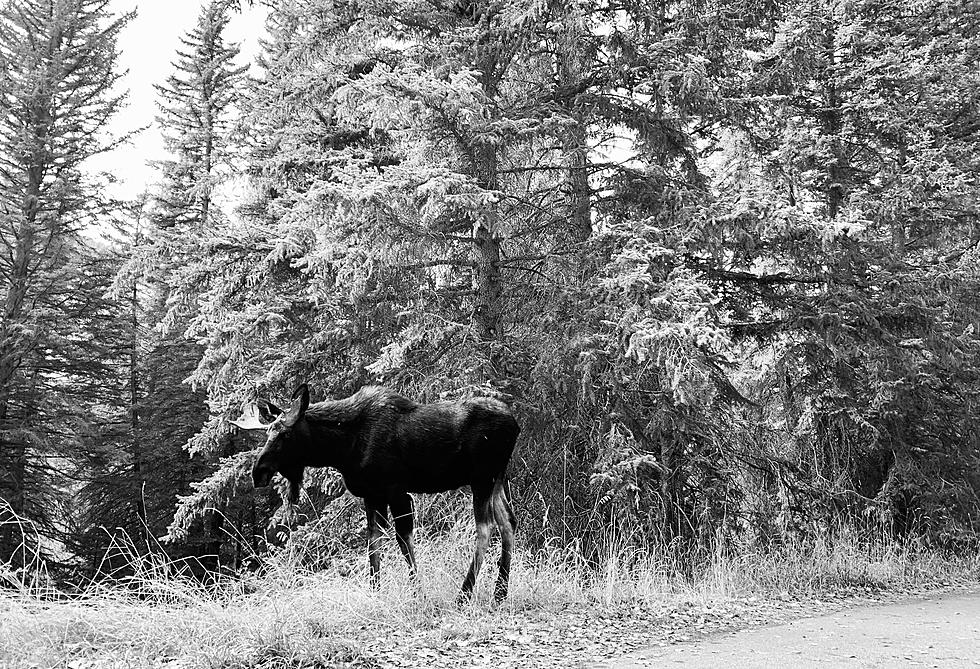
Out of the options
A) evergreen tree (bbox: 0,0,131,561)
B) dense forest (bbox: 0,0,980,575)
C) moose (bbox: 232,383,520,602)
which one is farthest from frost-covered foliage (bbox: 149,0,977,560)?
evergreen tree (bbox: 0,0,131,561)

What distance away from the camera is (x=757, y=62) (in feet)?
41.3

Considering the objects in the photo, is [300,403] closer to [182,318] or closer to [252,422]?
[252,422]

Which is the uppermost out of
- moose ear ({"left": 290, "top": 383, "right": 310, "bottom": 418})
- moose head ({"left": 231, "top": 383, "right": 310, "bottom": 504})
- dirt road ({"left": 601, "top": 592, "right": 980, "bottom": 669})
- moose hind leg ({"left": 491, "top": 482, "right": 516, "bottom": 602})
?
moose ear ({"left": 290, "top": 383, "right": 310, "bottom": 418})

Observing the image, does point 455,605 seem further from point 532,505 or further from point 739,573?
point 739,573

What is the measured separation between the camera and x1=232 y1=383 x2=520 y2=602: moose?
6383 millimetres

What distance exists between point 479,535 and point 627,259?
3731mm

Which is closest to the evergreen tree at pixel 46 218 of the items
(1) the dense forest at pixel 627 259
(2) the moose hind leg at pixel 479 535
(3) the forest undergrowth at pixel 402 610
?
(1) the dense forest at pixel 627 259

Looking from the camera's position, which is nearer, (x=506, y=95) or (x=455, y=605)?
(x=455, y=605)

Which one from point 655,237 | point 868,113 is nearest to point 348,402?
point 655,237

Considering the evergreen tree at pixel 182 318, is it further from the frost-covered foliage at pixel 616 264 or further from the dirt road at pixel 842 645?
the dirt road at pixel 842 645

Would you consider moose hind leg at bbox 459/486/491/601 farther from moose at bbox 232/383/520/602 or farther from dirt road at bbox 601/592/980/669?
dirt road at bbox 601/592/980/669

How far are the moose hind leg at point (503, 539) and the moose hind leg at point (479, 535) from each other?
13 centimetres

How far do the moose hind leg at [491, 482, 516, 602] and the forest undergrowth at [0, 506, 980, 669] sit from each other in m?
0.15

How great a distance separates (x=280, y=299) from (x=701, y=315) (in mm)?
6594
